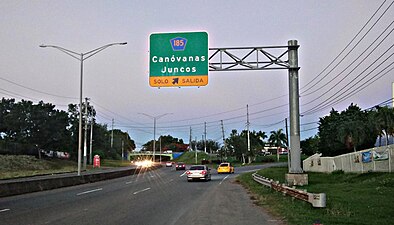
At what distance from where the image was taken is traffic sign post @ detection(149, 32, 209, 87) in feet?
81.1

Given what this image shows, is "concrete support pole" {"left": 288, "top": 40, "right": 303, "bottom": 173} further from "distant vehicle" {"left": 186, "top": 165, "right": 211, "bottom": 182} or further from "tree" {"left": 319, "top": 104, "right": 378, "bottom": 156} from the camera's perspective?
"tree" {"left": 319, "top": 104, "right": 378, "bottom": 156}

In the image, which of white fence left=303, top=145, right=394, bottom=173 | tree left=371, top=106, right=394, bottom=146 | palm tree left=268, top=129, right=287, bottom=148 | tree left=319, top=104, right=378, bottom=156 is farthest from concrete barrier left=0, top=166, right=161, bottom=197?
palm tree left=268, top=129, right=287, bottom=148

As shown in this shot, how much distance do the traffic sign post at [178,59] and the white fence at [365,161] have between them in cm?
1578

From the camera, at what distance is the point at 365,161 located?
35.9 meters

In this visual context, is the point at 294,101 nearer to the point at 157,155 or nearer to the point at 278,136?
the point at 278,136

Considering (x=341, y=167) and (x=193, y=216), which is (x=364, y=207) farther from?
(x=341, y=167)

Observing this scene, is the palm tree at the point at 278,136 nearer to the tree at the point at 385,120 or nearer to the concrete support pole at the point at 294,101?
the tree at the point at 385,120

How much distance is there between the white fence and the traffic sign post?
1578cm

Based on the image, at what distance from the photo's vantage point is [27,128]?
88.0 meters

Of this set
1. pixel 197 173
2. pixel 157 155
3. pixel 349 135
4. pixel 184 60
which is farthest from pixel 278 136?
pixel 184 60

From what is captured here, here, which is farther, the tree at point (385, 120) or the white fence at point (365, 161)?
the tree at point (385, 120)

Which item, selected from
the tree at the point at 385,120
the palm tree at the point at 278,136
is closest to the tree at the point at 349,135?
the tree at the point at 385,120

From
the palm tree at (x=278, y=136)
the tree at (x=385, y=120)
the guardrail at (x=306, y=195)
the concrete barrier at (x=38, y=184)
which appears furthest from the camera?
the palm tree at (x=278, y=136)

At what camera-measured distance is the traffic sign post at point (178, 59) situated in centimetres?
2473
